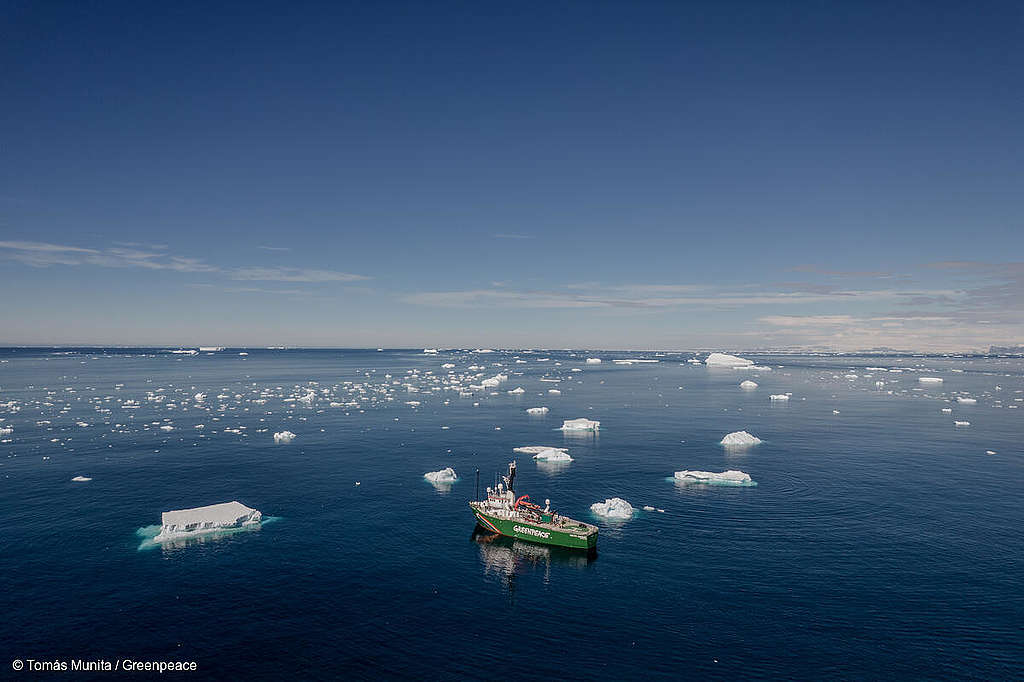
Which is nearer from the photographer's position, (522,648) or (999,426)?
(522,648)

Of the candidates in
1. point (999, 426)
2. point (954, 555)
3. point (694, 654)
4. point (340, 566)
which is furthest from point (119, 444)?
point (999, 426)

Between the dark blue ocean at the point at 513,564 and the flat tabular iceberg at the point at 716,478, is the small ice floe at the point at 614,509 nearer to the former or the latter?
the dark blue ocean at the point at 513,564

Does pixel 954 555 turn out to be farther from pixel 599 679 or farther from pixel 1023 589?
pixel 599 679

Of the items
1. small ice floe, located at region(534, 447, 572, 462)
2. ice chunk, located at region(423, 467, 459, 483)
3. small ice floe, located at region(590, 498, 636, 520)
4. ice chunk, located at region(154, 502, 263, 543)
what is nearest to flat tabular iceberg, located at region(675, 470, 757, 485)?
small ice floe, located at region(590, 498, 636, 520)

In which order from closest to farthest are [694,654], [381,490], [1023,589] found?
[694,654], [1023,589], [381,490]
